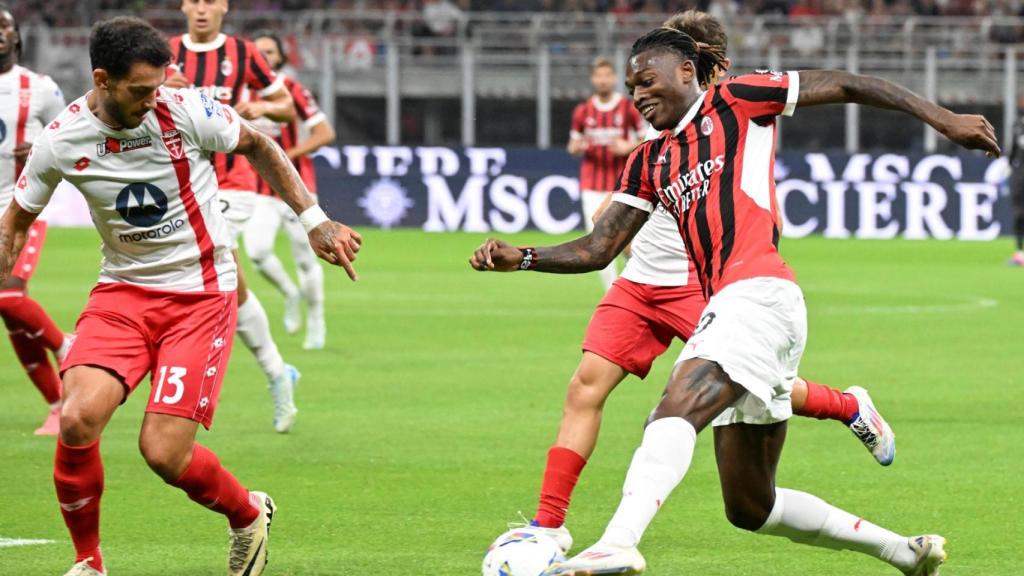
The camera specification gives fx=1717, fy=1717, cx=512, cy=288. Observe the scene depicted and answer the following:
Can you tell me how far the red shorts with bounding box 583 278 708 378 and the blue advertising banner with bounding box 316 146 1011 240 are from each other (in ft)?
62.1

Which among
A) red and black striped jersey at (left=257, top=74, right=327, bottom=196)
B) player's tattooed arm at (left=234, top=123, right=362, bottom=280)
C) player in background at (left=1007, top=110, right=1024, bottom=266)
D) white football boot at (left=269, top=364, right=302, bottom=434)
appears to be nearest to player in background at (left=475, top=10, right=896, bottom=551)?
player's tattooed arm at (left=234, top=123, right=362, bottom=280)

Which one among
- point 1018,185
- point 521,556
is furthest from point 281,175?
point 1018,185

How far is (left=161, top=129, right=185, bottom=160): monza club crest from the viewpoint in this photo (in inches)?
235

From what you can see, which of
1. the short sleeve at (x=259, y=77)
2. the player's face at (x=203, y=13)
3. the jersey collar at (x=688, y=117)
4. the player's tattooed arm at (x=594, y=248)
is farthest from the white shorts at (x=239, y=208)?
the jersey collar at (x=688, y=117)

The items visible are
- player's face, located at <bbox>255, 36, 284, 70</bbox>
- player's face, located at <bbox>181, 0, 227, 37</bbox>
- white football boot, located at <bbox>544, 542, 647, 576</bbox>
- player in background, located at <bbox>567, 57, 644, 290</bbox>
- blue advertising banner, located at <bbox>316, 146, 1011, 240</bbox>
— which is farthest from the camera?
blue advertising banner, located at <bbox>316, 146, 1011, 240</bbox>

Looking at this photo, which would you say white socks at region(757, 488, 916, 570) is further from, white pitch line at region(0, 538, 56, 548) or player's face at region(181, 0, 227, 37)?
player's face at region(181, 0, 227, 37)

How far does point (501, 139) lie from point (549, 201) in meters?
5.29

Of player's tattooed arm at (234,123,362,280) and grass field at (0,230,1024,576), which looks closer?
player's tattooed arm at (234,123,362,280)

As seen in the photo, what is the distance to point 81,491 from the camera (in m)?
5.84

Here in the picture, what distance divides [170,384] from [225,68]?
4.74 meters

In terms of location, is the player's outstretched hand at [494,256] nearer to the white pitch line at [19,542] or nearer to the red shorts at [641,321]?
the red shorts at [641,321]

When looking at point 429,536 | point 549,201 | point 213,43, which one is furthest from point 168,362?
point 549,201

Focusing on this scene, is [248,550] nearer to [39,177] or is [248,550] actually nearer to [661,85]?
[39,177]

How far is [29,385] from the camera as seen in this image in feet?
37.4
